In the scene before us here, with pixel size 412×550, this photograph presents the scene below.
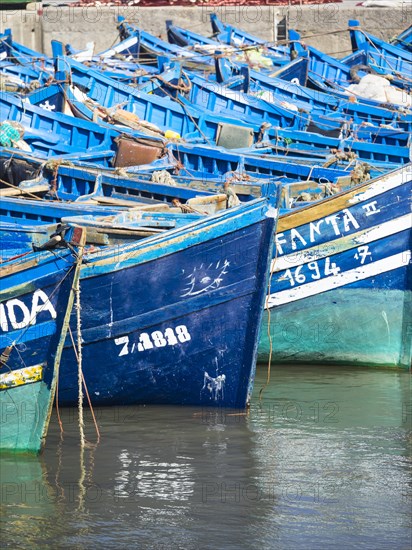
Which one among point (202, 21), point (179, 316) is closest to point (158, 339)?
point (179, 316)

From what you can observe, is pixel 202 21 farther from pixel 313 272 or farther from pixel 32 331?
pixel 32 331

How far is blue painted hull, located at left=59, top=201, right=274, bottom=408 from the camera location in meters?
10.6

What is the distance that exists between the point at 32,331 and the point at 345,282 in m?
4.81

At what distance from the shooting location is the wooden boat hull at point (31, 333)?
30.8 feet

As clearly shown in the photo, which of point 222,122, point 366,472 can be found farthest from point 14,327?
point 222,122

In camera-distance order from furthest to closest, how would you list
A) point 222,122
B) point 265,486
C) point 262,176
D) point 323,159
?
point 222,122 < point 323,159 < point 262,176 < point 265,486

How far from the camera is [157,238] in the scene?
10523mm

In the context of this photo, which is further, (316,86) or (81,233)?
(316,86)

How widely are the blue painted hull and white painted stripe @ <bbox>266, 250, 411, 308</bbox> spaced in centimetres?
226

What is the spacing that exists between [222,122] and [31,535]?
38.8 ft

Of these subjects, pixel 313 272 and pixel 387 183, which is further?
pixel 313 272

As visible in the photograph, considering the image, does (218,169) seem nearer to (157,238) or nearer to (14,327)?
(157,238)

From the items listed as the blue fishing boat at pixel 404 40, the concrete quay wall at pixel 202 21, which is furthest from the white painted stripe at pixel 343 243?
the concrete quay wall at pixel 202 21

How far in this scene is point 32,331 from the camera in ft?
31.0
